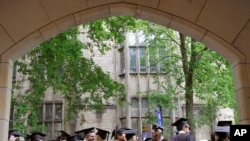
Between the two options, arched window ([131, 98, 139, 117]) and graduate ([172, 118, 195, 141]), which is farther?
arched window ([131, 98, 139, 117])

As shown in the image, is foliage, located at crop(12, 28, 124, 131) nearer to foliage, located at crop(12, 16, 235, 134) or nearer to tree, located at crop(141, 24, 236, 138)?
foliage, located at crop(12, 16, 235, 134)

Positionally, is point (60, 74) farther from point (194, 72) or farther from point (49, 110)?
point (49, 110)

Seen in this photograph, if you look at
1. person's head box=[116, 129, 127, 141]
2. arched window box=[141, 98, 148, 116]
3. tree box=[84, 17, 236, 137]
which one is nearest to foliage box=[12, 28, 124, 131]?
tree box=[84, 17, 236, 137]

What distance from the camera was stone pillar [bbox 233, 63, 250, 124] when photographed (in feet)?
13.4

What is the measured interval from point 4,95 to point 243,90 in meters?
2.77

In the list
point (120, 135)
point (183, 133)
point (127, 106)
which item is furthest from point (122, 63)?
point (120, 135)

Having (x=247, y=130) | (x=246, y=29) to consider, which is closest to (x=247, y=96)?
(x=246, y=29)

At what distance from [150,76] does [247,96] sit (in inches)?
487

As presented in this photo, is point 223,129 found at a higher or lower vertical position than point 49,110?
lower

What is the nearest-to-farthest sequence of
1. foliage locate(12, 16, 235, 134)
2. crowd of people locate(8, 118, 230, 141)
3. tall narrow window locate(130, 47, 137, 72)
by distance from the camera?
crowd of people locate(8, 118, 230, 141), foliage locate(12, 16, 235, 134), tall narrow window locate(130, 47, 137, 72)

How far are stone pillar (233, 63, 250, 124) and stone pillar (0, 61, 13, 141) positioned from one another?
2724mm

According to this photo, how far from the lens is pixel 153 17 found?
14.8 ft

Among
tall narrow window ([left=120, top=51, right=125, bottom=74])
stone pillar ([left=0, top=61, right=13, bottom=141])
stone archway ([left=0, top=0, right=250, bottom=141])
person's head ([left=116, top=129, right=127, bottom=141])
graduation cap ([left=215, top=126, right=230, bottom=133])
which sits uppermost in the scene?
tall narrow window ([left=120, top=51, right=125, bottom=74])

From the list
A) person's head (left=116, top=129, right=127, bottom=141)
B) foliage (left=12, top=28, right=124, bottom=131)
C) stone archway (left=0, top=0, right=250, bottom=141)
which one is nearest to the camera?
stone archway (left=0, top=0, right=250, bottom=141)
